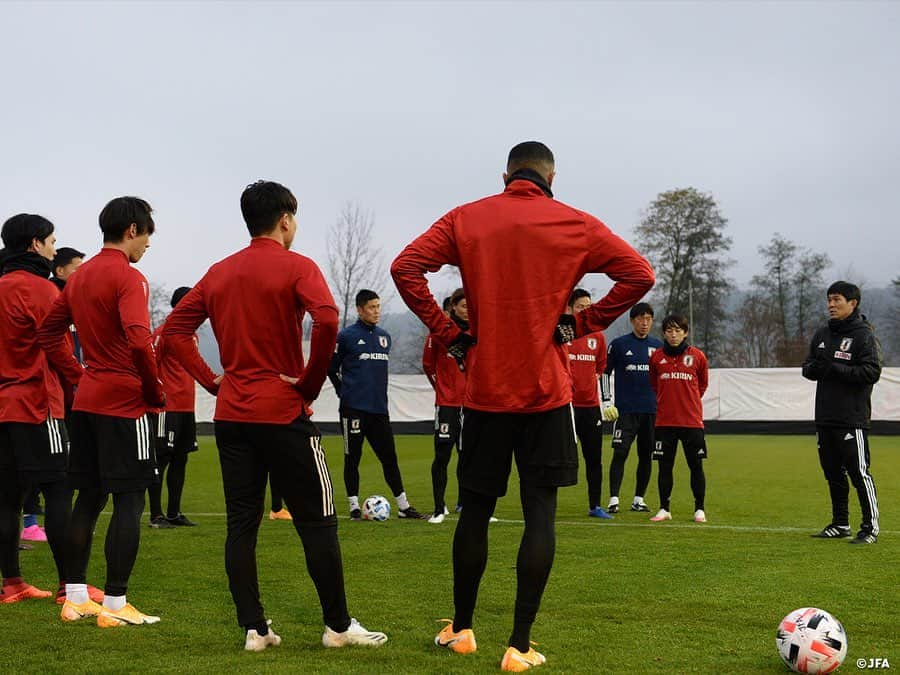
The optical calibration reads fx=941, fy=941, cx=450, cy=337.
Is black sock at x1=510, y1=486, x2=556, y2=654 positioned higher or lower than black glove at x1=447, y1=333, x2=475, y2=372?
lower

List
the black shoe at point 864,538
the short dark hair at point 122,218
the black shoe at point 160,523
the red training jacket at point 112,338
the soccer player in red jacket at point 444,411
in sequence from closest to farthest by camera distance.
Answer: the red training jacket at point 112,338
the short dark hair at point 122,218
the black shoe at point 864,538
the black shoe at point 160,523
the soccer player in red jacket at point 444,411

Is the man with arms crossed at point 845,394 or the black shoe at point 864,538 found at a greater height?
the man with arms crossed at point 845,394

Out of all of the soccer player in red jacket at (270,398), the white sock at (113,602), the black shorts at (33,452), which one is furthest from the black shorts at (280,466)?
the black shorts at (33,452)

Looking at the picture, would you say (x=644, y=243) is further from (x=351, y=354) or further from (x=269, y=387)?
(x=269, y=387)

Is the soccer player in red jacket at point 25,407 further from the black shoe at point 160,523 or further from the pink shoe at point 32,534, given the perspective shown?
the black shoe at point 160,523

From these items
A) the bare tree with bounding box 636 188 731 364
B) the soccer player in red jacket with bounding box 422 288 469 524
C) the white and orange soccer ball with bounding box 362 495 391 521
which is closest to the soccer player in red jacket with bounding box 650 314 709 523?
the soccer player in red jacket with bounding box 422 288 469 524

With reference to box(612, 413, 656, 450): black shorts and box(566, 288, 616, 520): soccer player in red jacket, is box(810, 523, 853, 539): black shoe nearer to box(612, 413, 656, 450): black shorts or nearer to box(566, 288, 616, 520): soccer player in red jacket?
box(566, 288, 616, 520): soccer player in red jacket

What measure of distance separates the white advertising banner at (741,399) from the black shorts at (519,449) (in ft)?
79.2

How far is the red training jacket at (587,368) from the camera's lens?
415 inches

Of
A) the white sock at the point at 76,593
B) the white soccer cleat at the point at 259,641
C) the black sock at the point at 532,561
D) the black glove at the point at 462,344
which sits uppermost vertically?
the black glove at the point at 462,344

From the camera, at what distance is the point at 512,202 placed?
14.7 ft

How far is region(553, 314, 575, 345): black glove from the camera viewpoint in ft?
14.5

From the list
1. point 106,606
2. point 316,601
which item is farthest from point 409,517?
point 106,606

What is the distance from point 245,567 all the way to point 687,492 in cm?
923
